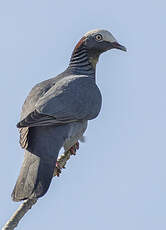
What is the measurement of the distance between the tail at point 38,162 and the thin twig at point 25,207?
0.15m

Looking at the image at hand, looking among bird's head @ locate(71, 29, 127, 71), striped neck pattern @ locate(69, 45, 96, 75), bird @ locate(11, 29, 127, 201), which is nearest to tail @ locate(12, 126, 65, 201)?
bird @ locate(11, 29, 127, 201)

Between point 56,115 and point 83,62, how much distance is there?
171 centimetres

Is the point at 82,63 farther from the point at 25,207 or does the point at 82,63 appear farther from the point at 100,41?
the point at 25,207

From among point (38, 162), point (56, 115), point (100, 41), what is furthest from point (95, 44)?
point (38, 162)

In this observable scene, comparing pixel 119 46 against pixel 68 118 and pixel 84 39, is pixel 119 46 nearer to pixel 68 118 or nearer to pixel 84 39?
pixel 84 39

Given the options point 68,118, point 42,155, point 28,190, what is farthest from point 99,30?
point 28,190

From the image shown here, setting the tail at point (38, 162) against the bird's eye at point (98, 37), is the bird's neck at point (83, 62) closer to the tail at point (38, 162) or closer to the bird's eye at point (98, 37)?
the bird's eye at point (98, 37)

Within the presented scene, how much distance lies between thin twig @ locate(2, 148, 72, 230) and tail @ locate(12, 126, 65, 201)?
0.49 ft

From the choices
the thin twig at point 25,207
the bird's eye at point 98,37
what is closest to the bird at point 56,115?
the bird's eye at point 98,37

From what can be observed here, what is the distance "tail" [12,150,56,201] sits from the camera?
661cm

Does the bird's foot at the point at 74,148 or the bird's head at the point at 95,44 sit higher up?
the bird's head at the point at 95,44

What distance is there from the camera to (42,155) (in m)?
7.07

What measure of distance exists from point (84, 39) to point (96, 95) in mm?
1128

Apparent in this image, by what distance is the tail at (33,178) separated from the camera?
6613 mm
